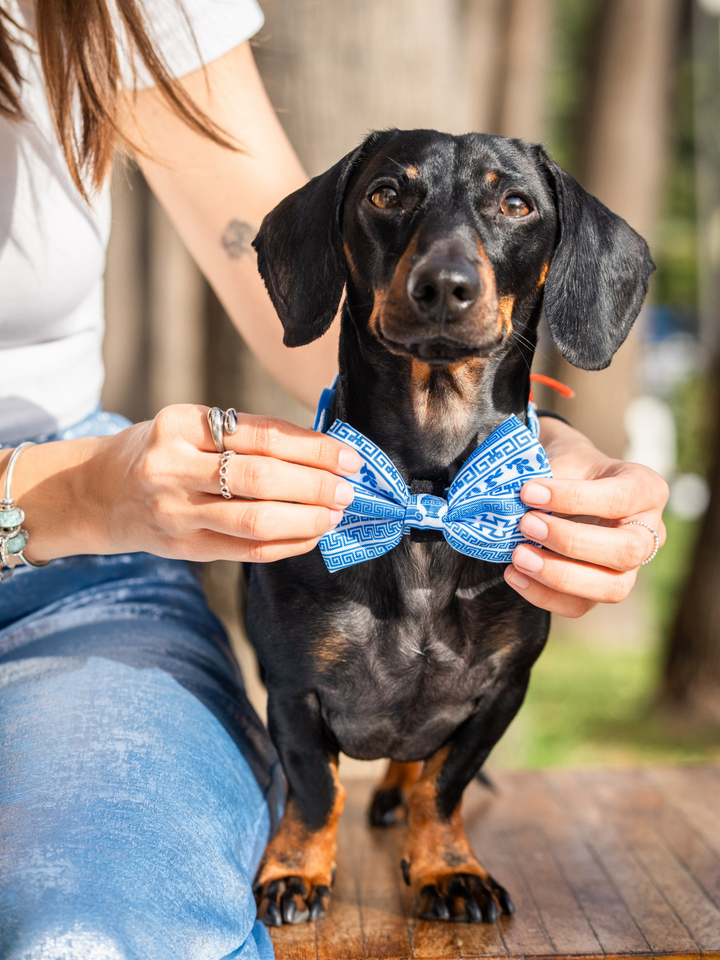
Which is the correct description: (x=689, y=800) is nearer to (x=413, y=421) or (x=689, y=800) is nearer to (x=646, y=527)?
(x=646, y=527)

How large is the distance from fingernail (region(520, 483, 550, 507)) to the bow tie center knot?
0.15 m

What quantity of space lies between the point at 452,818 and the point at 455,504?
27.9 inches

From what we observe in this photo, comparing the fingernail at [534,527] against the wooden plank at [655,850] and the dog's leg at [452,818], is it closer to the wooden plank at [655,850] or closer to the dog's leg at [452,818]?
the dog's leg at [452,818]

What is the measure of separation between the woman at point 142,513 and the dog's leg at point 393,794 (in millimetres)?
353

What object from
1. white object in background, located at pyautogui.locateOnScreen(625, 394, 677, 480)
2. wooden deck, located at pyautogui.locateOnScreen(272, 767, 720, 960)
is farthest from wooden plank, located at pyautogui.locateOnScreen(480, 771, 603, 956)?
white object in background, located at pyautogui.locateOnScreen(625, 394, 677, 480)

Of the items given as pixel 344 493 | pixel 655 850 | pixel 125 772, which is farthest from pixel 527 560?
pixel 655 850

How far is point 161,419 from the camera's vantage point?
4.74ft

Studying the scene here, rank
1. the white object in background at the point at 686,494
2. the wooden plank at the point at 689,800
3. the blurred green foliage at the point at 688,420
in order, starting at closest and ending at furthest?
the wooden plank at the point at 689,800
the blurred green foliage at the point at 688,420
the white object in background at the point at 686,494

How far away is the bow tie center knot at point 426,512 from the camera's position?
1.58 meters

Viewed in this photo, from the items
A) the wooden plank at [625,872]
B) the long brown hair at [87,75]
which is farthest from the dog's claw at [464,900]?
the long brown hair at [87,75]

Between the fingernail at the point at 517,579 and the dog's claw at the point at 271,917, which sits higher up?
the fingernail at the point at 517,579

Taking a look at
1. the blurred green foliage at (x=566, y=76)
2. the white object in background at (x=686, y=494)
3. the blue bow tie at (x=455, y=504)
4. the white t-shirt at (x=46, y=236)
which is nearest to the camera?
the blue bow tie at (x=455, y=504)

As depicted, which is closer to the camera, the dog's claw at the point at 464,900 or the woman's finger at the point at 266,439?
the woman's finger at the point at 266,439

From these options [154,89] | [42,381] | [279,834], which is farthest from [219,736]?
[154,89]
